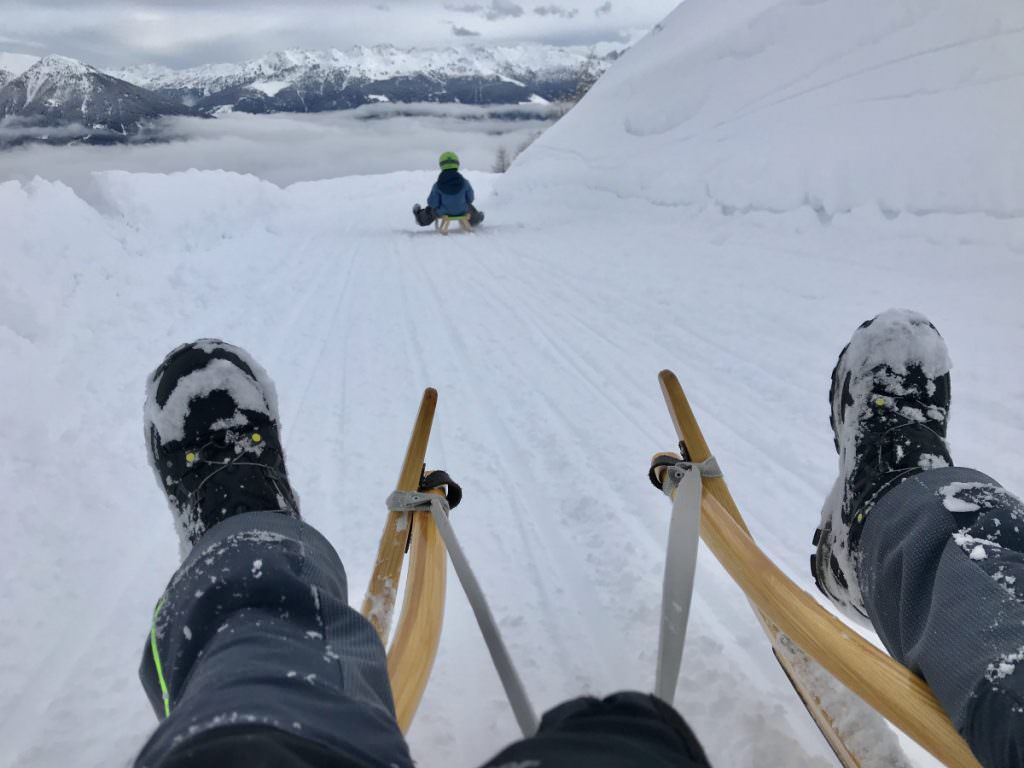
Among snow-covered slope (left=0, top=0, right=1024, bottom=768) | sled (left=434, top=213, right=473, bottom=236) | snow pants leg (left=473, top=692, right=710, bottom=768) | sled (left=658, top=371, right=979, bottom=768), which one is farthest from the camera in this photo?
sled (left=434, top=213, right=473, bottom=236)

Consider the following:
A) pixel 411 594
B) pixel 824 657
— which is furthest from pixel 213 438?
pixel 824 657

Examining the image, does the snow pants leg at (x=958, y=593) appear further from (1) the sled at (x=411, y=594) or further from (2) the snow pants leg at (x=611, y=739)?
(1) the sled at (x=411, y=594)

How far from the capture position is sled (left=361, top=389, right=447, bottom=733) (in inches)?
51.9

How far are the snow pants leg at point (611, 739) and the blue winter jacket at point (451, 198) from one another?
9105 millimetres

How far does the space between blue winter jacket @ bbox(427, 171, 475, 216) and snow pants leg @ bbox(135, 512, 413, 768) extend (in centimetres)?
855

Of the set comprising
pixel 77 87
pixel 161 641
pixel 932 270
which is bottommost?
pixel 161 641

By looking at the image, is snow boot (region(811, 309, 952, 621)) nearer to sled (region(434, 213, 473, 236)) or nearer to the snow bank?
the snow bank

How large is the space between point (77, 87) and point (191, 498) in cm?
3250

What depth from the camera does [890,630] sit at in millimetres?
1289

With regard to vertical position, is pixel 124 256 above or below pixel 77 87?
below

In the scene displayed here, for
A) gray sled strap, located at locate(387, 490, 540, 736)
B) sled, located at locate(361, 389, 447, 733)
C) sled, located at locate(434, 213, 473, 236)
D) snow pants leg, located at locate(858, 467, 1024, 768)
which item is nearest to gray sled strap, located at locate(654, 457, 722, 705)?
gray sled strap, located at locate(387, 490, 540, 736)

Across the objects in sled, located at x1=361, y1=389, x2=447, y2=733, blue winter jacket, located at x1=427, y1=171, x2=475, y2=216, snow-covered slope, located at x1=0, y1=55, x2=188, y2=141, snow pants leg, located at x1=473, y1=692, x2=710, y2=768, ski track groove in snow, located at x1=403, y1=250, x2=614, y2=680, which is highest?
snow-covered slope, located at x1=0, y1=55, x2=188, y2=141

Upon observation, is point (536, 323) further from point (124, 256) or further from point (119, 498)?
point (124, 256)

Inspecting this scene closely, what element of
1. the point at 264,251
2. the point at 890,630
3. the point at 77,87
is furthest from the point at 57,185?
the point at 77,87
